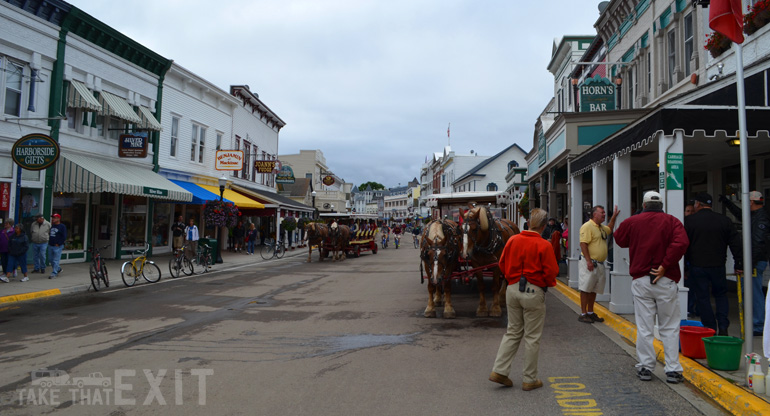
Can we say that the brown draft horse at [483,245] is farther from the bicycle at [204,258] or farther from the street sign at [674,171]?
the bicycle at [204,258]

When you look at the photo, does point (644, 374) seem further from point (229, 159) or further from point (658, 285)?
point (229, 159)

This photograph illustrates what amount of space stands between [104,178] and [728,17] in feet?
56.6

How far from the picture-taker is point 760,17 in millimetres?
9234

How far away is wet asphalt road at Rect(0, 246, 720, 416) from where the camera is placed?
4.60 m

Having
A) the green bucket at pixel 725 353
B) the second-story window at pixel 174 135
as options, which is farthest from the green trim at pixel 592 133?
the second-story window at pixel 174 135

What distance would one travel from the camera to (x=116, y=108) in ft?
59.4

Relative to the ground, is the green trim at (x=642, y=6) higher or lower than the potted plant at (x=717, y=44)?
higher

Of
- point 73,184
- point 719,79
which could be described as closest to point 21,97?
point 73,184

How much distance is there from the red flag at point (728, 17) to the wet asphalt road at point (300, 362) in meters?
3.94

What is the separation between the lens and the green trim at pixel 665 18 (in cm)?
1375

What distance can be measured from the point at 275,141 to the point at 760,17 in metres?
32.8

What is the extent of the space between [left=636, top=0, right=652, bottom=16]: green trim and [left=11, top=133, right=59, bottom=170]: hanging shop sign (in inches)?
697

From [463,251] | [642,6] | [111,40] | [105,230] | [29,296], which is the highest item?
[642,6]

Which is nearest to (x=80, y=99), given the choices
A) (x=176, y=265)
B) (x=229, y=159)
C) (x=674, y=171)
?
(x=176, y=265)
